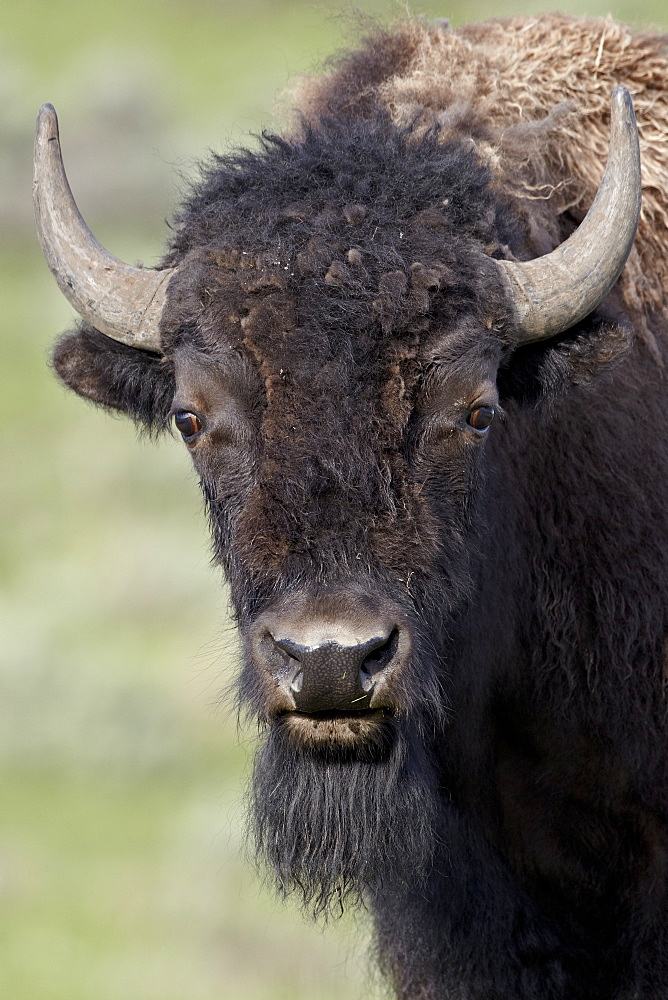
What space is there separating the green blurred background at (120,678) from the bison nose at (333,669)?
94cm

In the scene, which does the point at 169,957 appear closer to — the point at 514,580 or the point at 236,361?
the point at 514,580

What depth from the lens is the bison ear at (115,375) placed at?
4.97 meters

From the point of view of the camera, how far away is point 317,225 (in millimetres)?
4367

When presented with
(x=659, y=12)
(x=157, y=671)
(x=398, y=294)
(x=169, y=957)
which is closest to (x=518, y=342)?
(x=398, y=294)

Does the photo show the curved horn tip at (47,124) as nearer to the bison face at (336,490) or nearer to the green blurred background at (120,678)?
the green blurred background at (120,678)

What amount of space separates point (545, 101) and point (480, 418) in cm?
207

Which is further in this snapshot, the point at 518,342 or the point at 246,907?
the point at 246,907

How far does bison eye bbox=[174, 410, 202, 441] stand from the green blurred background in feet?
2.69

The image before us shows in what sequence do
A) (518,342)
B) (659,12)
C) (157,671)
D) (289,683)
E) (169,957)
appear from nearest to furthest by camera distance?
(289,683) → (518,342) → (169,957) → (157,671) → (659,12)

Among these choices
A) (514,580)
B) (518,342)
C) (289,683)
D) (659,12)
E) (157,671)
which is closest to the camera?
(289,683)

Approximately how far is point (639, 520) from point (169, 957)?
5.99 metres

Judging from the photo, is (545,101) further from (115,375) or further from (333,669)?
(333,669)

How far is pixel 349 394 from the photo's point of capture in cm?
416

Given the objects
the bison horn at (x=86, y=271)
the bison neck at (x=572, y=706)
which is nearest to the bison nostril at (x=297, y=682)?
the bison neck at (x=572, y=706)
